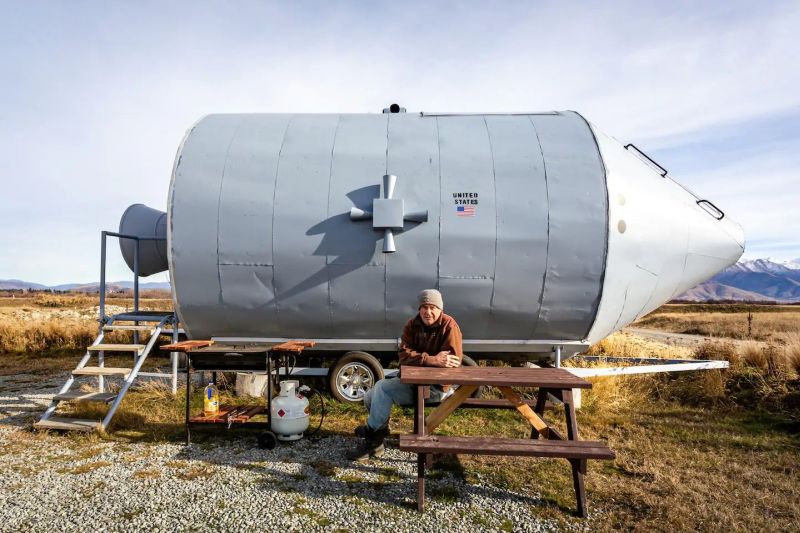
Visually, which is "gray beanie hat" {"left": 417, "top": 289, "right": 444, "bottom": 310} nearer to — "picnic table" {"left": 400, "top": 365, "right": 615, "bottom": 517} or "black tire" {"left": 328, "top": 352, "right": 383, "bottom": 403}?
"picnic table" {"left": 400, "top": 365, "right": 615, "bottom": 517}

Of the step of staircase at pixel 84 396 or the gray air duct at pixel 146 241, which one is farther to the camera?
the gray air duct at pixel 146 241

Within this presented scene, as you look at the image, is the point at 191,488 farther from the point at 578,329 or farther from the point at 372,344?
the point at 578,329

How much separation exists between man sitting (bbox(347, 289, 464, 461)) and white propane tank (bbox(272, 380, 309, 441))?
2.92 feet

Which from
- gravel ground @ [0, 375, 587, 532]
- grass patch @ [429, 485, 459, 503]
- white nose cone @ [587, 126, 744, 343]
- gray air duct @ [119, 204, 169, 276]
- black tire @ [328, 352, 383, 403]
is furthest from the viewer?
gray air duct @ [119, 204, 169, 276]

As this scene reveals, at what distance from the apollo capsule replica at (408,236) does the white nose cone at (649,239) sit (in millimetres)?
33

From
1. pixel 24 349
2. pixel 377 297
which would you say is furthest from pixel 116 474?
pixel 24 349

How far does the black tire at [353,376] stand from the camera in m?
6.61

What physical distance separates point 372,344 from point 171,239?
3201mm

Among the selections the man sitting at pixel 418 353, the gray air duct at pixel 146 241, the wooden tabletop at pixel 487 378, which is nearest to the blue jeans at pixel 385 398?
the man sitting at pixel 418 353

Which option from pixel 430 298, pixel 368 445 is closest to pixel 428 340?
pixel 430 298

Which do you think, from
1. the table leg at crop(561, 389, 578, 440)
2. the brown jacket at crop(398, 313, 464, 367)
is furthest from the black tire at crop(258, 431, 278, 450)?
the table leg at crop(561, 389, 578, 440)

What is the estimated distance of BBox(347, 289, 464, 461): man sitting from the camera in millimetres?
→ 4402

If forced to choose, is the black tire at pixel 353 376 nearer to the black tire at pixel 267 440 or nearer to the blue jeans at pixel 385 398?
the black tire at pixel 267 440

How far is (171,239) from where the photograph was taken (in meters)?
6.26
